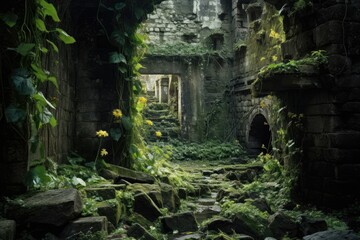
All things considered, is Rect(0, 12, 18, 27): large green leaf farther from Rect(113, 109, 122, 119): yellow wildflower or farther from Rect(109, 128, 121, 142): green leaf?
Rect(109, 128, 121, 142): green leaf

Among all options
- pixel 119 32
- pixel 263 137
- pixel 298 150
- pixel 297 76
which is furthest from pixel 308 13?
pixel 263 137

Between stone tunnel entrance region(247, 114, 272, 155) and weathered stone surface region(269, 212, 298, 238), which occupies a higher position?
stone tunnel entrance region(247, 114, 272, 155)

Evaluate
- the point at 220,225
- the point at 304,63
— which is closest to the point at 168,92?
the point at 304,63

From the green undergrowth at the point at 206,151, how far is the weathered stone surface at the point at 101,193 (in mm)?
7552

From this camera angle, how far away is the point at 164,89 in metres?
17.8

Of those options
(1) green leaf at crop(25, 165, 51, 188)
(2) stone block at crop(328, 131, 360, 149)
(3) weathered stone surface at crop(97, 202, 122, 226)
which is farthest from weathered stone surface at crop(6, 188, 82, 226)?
(2) stone block at crop(328, 131, 360, 149)

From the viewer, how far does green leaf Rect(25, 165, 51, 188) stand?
11.7ft

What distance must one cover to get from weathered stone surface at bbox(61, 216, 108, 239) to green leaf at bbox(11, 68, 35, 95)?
129cm

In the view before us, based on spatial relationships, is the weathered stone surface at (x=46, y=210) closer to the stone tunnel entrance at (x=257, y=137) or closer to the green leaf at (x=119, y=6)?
the green leaf at (x=119, y=6)

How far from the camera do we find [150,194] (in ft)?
16.3

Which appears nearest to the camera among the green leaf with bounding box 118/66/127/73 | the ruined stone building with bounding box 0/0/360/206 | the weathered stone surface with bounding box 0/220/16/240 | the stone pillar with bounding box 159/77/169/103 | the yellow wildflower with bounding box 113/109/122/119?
the weathered stone surface with bounding box 0/220/16/240

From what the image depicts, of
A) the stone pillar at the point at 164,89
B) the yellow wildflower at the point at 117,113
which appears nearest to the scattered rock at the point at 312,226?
the yellow wildflower at the point at 117,113

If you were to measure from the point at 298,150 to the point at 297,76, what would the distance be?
1.27m

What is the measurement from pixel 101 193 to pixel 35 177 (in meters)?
1.00
